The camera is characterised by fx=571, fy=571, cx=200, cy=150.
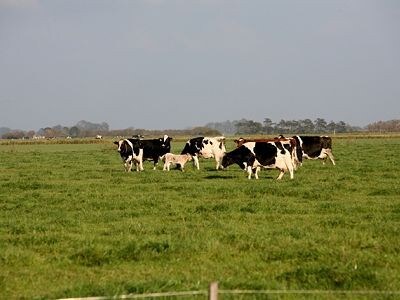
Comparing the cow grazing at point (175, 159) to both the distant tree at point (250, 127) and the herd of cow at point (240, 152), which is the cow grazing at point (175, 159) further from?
the distant tree at point (250, 127)

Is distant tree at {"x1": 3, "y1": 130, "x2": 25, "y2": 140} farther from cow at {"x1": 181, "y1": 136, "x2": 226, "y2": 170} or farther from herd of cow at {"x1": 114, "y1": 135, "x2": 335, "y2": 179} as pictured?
cow at {"x1": 181, "y1": 136, "x2": 226, "y2": 170}

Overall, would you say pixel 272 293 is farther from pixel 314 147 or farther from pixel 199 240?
pixel 314 147

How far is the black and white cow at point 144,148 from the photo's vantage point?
94.5ft

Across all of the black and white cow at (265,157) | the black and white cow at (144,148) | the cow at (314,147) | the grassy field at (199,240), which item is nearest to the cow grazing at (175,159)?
the black and white cow at (144,148)

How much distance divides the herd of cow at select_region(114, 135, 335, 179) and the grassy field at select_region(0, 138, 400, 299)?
14.7ft

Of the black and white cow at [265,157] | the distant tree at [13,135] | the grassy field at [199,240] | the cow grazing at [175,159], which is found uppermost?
the black and white cow at [265,157]

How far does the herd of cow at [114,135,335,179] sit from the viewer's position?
74.4 ft

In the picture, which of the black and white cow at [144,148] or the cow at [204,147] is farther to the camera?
the cow at [204,147]

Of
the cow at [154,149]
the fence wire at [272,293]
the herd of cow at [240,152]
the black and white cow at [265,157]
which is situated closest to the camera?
the fence wire at [272,293]

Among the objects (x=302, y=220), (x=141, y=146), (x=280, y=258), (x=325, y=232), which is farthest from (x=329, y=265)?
(x=141, y=146)

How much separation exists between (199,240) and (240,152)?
13302 mm

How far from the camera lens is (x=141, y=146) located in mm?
29531

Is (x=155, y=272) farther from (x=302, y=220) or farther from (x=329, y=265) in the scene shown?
(x=302, y=220)

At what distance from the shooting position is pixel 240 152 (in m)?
23.3
